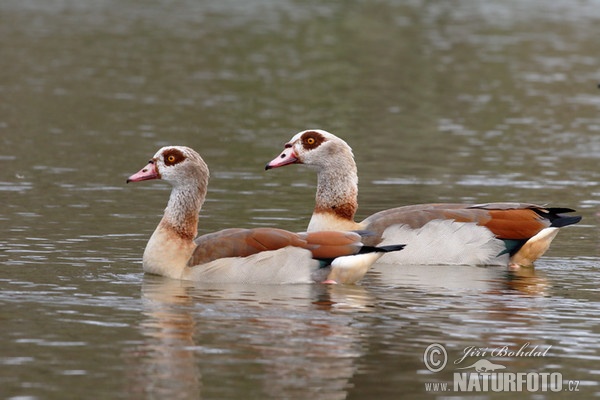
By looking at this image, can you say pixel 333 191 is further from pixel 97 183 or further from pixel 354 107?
pixel 354 107

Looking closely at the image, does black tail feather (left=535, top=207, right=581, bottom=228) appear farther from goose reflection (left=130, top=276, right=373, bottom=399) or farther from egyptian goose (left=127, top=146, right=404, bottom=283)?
goose reflection (left=130, top=276, right=373, bottom=399)

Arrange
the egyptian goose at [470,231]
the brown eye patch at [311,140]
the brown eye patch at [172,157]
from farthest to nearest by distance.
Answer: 1. the brown eye patch at [311,140]
2. the egyptian goose at [470,231]
3. the brown eye patch at [172,157]

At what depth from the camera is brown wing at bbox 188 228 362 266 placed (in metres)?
15.8

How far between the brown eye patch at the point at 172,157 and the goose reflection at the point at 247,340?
142 centimetres

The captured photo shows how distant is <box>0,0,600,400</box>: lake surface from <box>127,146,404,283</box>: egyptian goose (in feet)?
0.70

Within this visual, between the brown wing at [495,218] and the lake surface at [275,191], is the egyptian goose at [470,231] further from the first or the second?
the lake surface at [275,191]

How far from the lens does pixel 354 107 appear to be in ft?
118

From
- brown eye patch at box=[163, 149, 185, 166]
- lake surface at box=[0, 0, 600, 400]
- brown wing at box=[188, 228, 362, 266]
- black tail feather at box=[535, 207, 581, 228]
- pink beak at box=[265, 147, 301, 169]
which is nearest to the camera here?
lake surface at box=[0, 0, 600, 400]

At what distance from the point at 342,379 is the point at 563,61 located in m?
38.4

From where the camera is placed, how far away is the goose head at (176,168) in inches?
665

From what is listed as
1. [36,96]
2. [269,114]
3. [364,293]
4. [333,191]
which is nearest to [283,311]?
[364,293]

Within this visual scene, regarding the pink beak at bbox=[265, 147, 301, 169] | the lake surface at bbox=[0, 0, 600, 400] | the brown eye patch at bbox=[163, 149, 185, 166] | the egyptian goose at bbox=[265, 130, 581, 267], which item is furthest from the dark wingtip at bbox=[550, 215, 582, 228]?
the brown eye patch at bbox=[163, 149, 185, 166]

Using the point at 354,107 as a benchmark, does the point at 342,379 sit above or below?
below

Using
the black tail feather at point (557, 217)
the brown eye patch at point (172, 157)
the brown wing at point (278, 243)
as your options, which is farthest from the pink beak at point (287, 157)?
the black tail feather at point (557, 217)
